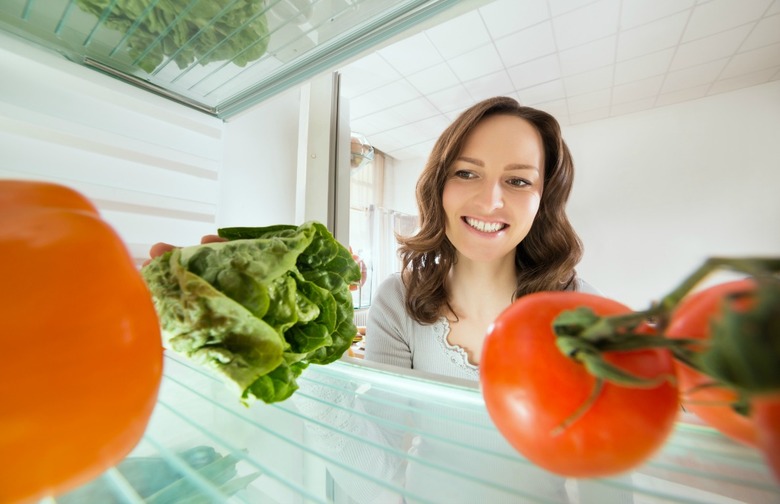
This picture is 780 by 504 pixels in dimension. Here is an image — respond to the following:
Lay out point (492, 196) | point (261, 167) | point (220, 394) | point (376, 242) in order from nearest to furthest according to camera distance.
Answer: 1. point (220, 394)
2. point (492, 196)
3. point (261, 167)
4. point (376, 242)

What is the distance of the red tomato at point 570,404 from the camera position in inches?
5.6

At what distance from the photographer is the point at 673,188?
3232 mm

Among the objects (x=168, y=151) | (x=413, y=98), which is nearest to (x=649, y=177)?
(x=413, y=98)

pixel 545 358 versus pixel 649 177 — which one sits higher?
pixel 649 177

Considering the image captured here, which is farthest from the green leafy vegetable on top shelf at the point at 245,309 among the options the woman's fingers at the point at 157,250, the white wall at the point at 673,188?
the white wall at the point at 673,188

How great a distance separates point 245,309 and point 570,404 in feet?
0.70

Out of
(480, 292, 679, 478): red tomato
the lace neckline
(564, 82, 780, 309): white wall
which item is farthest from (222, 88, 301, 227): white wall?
(564, 82, 780, 309): white wall

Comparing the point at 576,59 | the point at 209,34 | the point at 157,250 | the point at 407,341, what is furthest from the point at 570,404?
the point at 576,59

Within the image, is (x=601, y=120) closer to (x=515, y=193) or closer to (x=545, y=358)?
(x=515, y=193)

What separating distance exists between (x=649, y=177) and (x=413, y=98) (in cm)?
256

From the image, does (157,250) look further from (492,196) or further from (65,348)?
(492,196)

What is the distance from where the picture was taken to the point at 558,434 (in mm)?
150

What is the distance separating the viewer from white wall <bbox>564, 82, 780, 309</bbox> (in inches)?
116

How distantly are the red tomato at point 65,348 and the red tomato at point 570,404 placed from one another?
183 millimetres
